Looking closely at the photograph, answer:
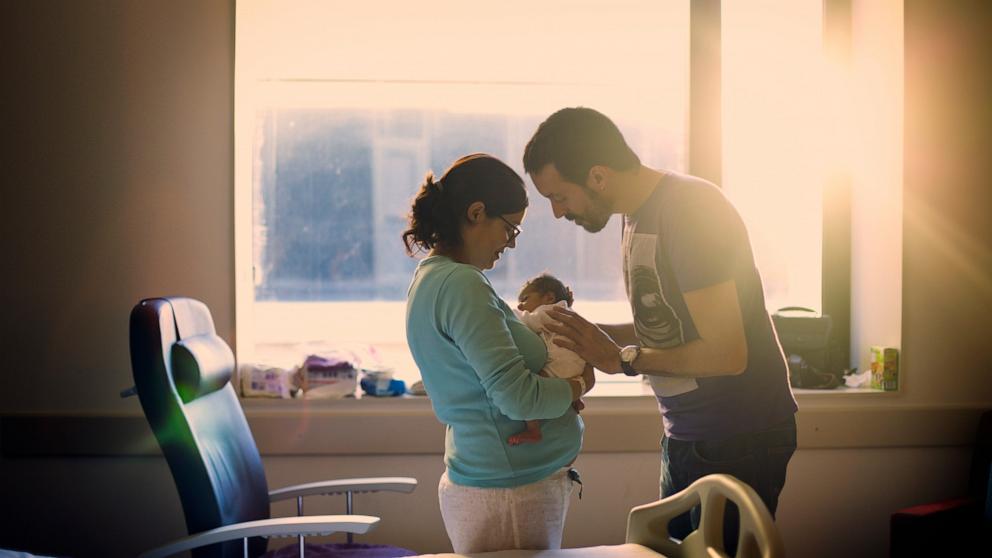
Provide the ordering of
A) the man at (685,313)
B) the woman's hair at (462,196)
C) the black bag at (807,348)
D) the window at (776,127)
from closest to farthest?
the woman's hair at (462,196) < the man at (685,313) < the black bag at (807,348) < the window at (776,127)

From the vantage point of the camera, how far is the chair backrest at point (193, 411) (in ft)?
6.19

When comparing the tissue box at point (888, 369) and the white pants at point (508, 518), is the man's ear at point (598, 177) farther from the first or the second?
the tissue box at point (888, 369)

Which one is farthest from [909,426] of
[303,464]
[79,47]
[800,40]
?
[79,47]

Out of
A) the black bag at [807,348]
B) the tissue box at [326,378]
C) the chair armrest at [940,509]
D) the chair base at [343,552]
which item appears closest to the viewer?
the chair base at [343,552]

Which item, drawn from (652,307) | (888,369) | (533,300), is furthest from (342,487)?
(888,369)

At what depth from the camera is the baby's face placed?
2.08m

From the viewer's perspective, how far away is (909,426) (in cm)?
302

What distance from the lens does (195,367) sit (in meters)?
1.99

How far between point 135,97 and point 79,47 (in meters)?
0.23

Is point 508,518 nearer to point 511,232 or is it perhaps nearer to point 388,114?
point 511,232

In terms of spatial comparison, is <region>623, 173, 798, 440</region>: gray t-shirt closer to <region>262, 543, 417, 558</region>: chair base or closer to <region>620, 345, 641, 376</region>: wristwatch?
<region>620, 345, 641, 376</region>: wristwatch

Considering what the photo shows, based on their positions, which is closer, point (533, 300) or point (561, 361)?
point (561, 361)

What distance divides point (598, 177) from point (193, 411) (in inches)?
41.4

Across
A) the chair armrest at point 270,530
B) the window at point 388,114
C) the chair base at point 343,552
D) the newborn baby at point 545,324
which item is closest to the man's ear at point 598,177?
the newborn baby at point 545,324
